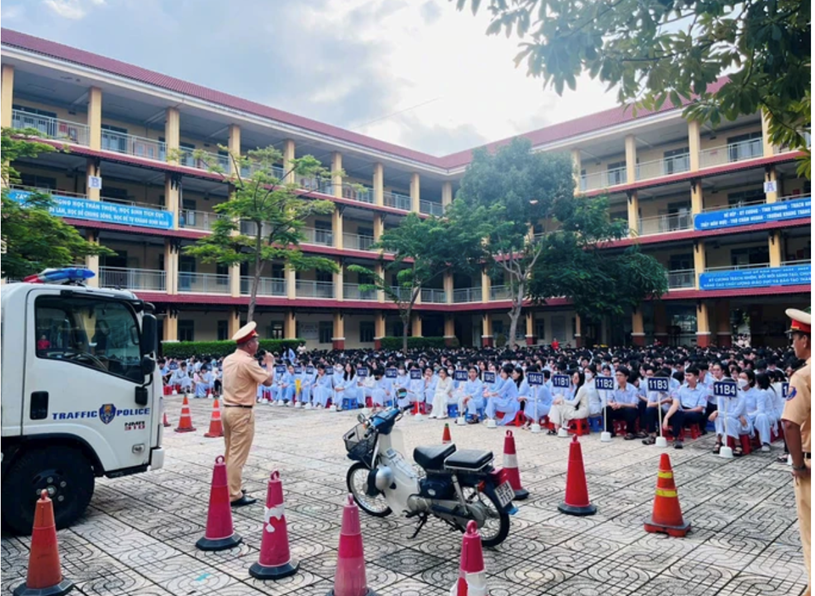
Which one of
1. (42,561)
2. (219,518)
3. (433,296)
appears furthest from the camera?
(433,296)

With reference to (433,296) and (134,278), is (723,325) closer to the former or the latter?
(433,296)

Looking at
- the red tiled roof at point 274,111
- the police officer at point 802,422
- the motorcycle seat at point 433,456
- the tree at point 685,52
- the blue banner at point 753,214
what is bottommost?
the motorcycle seat at point 433,456

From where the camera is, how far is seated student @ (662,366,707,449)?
959 centimetres

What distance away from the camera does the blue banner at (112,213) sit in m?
24.2

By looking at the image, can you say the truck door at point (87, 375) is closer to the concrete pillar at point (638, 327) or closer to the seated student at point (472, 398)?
the seated student at point (472, 398)

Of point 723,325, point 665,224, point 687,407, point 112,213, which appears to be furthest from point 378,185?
point 687,407

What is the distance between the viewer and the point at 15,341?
535cm

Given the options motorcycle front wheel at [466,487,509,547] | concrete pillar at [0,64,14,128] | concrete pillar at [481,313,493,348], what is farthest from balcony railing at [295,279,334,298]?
motorcycle front wheel at [466,487,509,547]

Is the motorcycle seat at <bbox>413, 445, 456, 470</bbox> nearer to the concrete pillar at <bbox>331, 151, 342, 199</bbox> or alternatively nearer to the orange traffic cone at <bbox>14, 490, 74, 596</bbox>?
the orange traffic cone at <bbox>14, 490, 74, 596</bbox>

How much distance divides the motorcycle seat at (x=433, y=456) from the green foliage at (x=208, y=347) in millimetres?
21094

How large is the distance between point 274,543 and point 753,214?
28710 mm

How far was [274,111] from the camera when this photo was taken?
33.4 meters

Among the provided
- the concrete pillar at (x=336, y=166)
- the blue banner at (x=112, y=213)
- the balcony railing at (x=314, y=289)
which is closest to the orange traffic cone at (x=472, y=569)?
the blue banner at (x=112, y=213)

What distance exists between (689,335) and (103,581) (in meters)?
32.9
